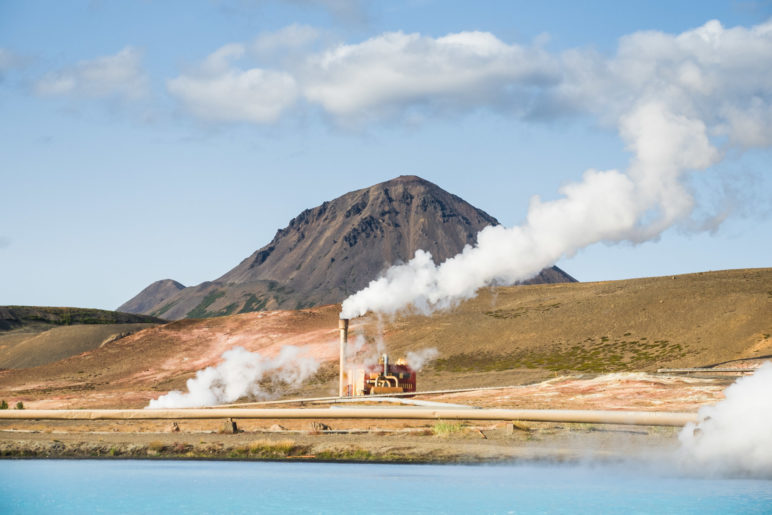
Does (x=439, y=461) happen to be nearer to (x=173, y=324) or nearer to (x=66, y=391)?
(x=66, y=391)

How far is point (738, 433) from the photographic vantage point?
19.2 m

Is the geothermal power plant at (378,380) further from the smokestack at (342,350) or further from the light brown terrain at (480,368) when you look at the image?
the light brown terrain at (480,368)

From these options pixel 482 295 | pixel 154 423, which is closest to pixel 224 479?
pixel 154 423

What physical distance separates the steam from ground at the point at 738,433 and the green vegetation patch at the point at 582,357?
4501 centimetres

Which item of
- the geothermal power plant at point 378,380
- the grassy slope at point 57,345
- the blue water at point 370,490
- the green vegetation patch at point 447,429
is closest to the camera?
the blue water at point 370,490

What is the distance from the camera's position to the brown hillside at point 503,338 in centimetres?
6831

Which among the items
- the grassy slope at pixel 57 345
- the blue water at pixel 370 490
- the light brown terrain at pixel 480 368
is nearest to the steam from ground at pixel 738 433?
the blue water at pixel 370 490

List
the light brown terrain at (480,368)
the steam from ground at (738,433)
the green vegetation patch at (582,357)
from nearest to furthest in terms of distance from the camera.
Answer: the steam from ground at (738,433), the light brown terrain at (480,368), the green vegetation patch at (582,357)

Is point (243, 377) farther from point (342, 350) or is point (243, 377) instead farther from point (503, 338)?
point (503, 338)

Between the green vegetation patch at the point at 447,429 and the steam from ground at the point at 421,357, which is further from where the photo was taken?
the steam from ground at the point at 421,357

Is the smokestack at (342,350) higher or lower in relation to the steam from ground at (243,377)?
higher

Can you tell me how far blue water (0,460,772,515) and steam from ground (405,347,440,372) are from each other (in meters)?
54.4

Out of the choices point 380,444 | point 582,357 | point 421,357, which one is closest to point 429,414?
point 380,444

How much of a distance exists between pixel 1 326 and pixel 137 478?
15355 centimetres
